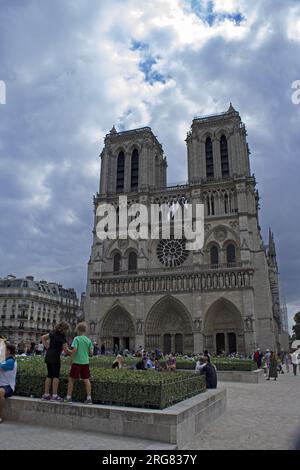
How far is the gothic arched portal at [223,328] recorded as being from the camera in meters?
34.0

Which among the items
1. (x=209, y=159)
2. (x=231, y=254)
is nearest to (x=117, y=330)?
(x=231, y=254)

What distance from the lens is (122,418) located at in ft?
19.7

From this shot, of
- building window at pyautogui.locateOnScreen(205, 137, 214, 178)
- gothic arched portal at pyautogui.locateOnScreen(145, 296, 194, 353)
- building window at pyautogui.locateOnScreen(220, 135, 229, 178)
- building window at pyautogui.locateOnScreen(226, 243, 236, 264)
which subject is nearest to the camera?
gothic arched portal at pyautogui.locateOnScreen(145, 296, 194, 353)

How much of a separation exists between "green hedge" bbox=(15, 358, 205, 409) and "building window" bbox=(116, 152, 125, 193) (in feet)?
123

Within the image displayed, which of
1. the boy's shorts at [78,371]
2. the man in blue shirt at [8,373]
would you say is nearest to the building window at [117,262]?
the man in blue shirt at [8,373]

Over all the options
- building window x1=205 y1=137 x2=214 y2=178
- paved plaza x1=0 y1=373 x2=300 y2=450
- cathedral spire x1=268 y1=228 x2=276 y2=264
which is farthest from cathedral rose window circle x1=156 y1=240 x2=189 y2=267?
paved plaza x1=0 y1=373 x2=300 y2=450

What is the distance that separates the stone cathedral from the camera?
34375mm

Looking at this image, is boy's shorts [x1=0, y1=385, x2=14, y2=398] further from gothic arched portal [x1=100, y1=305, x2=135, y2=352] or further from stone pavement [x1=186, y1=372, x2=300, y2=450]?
gothic arched portal [x1=100, y1=305, x2=135, y2=352]

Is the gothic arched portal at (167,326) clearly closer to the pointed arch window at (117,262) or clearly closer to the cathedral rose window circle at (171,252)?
the cathedral rose window circle at (171,252)

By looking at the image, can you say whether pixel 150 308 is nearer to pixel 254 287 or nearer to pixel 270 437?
pixel 254 287

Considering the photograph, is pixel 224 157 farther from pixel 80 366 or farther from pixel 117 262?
pixel 80 366

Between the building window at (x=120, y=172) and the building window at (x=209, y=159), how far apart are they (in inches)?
414

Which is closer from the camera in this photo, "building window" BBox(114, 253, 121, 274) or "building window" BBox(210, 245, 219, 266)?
"building window" BBox(210, 245, 219, 266)

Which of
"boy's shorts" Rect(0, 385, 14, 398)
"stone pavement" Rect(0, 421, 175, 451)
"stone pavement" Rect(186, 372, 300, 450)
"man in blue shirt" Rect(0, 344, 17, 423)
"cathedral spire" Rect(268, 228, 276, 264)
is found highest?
"cathedral spire" Rect(268, 228, 276, 264)
